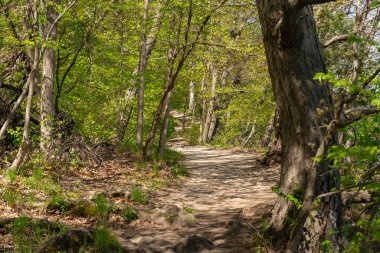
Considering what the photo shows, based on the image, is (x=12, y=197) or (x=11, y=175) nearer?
(x=12, y=197)

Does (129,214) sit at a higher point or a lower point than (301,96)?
lower

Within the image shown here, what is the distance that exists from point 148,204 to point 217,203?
1784 mm

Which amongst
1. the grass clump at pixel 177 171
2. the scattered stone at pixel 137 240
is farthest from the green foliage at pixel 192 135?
the scattered stone at pixel 137 240

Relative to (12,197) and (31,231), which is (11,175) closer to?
(12,197)

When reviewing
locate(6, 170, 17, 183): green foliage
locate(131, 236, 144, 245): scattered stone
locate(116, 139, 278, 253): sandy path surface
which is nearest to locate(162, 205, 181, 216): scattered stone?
locate(116, 139, 278, 253): sandy path surface

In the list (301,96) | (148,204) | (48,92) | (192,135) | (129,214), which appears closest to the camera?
(301,96)

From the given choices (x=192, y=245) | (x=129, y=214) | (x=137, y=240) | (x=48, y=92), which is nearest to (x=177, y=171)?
(x=48, y=92)

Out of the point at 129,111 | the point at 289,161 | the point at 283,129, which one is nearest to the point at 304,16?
the point at 283,129

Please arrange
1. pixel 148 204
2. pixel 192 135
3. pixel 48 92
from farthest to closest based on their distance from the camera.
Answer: pixel 192 135 < pixel 48 92 < pixel 148 204

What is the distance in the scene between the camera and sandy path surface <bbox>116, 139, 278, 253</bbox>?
583cm

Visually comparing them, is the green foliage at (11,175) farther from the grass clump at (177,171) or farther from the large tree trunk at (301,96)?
the large tree trunk at (301,96)

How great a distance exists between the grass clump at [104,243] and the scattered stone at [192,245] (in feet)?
3.12

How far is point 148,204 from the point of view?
319 inches

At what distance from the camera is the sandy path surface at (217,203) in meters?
5.83
